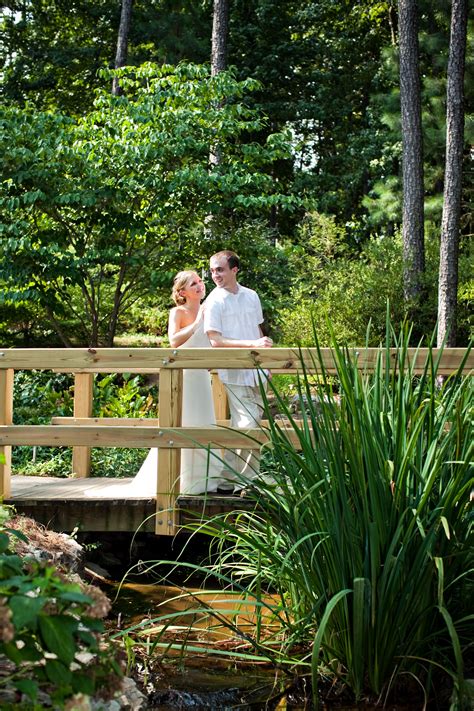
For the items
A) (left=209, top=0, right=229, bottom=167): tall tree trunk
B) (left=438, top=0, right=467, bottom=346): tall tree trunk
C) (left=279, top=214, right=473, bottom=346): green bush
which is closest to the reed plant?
(left=438, top=0, right=467, bottom=346): tall tree trunk

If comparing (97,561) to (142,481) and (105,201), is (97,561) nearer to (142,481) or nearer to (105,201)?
(142,481)

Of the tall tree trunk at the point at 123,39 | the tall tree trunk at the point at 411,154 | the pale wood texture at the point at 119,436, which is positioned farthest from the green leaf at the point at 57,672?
the tall tree trunk at the point at 123,39

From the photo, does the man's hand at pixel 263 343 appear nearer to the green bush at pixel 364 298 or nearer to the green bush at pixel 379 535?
the green bush at pixel 379 535

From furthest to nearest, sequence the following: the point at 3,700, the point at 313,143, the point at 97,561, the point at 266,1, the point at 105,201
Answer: the point at 313,143 < the point at 266,1 < the point at 105,201 < the point at 97,561 < the point at 3,700

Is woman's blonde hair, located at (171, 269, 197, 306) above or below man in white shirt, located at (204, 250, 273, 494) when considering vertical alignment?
above

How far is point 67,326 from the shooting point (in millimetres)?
17188

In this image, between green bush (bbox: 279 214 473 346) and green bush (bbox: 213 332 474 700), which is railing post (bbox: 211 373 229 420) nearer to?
green bush (bbox: 213 332 474 700)

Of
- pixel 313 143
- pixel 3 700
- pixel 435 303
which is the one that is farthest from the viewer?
pixel 313 143

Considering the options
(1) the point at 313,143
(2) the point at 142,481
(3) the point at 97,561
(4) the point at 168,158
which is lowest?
(3) the point at 97,561

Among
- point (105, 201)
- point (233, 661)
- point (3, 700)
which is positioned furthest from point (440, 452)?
point (105, 201)

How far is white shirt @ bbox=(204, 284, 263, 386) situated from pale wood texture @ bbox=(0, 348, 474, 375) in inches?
19.6

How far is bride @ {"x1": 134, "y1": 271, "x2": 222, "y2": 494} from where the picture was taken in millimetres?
6742

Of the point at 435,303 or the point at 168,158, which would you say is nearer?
the point at 168,158

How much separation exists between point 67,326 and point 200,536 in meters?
11.2
